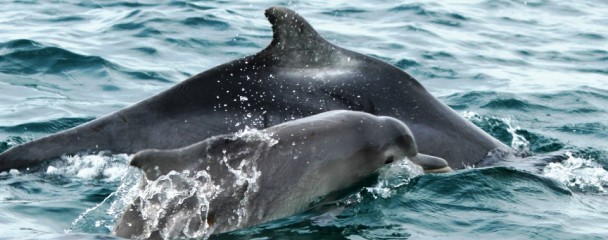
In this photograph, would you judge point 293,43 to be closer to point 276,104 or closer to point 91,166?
point 276,104

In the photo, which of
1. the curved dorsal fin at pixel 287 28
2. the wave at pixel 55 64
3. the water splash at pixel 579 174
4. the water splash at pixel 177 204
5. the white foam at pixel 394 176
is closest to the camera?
the water splash at pixel 177 204

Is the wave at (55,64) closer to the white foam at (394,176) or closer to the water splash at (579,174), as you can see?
the water splash at (579,174)

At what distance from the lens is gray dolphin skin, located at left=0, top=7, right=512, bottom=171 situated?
34.0 ft

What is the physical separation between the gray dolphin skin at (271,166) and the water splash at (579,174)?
2.05 metres

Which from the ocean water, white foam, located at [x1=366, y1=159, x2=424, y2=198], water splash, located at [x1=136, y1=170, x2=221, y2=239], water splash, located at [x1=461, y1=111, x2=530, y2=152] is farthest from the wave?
water splash, located at [x1=136, y1=170, x2=221, y2=239]

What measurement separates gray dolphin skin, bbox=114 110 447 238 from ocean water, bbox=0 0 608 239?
0.67 feet

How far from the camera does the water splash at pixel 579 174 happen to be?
10.9m

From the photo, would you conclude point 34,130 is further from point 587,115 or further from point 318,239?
point 587,115

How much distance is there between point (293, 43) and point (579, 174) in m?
3.22

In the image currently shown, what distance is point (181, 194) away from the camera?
8.20 meters

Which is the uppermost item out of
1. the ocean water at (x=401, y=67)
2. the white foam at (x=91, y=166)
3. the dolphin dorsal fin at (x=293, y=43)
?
the dolphin dorsal fin at (x=293, y=43)

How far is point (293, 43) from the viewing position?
1072 cm

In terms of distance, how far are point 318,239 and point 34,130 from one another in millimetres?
5784

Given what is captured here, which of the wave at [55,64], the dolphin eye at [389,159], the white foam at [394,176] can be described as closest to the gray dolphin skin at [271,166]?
the dolphin eye at [389,159]
